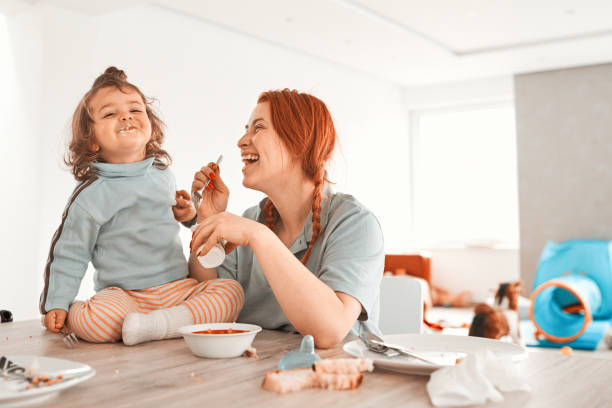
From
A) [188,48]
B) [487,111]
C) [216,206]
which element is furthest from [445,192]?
[216,206]

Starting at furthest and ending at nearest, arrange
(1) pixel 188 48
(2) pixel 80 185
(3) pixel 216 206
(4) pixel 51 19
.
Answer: (1) pixel 188 48 → (4) pixel 51 19 → (3) pixel 216 206 → (2) pixel 80 185

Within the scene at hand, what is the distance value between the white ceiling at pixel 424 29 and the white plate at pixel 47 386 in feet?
11.2

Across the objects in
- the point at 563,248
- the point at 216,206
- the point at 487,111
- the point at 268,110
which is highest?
the point at 487,111

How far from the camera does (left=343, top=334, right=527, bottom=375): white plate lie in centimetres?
84

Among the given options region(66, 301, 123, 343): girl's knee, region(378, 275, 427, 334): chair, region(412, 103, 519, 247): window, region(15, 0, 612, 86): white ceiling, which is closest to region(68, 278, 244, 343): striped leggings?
region(66, 301, 123, 343): girl's knee

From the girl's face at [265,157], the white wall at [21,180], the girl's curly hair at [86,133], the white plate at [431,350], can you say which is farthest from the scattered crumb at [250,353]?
the white wall at [21,180]

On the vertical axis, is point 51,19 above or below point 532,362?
above

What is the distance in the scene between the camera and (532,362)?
95cm

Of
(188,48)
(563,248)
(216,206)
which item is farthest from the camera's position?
(563,248)

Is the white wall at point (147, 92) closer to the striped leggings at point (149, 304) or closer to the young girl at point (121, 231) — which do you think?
the young girl at point (121, 231)

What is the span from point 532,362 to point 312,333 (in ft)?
1.25

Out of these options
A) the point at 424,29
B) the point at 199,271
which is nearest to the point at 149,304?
the point at 199,271

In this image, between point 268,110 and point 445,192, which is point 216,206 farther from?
point 445,192

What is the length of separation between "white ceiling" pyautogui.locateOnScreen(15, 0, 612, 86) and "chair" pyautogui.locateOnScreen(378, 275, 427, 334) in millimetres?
3019
